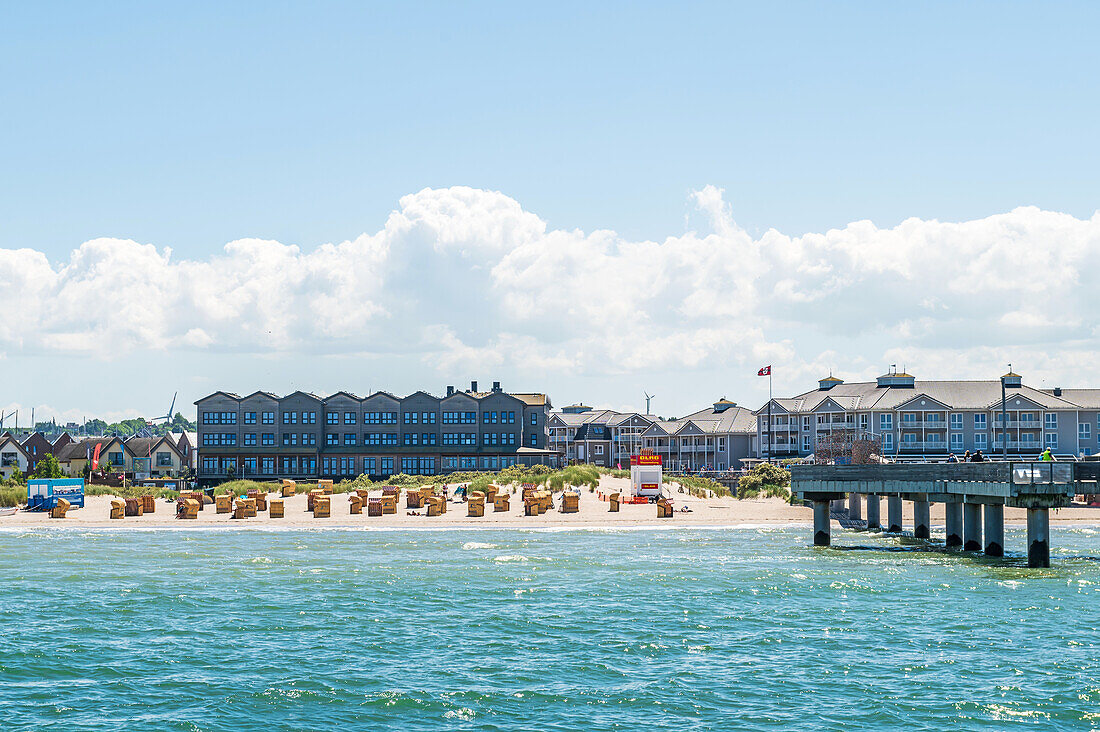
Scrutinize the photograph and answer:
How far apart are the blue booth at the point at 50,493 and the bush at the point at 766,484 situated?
145 feet

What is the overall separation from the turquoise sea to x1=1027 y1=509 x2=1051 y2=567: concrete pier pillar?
693 mm

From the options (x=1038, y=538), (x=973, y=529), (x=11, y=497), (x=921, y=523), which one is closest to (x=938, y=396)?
(x=921, y=523)

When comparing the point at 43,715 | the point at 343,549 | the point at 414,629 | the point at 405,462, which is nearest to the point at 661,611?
the point at 414,629

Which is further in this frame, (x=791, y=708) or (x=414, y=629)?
(x=414, y=629)

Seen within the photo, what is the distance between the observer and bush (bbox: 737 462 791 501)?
77438mm

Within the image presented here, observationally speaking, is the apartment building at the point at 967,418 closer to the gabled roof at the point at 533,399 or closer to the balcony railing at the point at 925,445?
the balcony railing at the point at 925,445

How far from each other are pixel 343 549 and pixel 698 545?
50.6 ft

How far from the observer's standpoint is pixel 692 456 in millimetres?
128875

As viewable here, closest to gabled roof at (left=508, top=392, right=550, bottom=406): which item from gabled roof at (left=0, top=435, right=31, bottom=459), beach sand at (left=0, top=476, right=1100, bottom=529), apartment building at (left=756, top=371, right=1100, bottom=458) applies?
apartment building at (left=756, top=371, right=1100, bottom=458)

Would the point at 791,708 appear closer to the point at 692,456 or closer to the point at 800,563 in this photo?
the point at 800,563

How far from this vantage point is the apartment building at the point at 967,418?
10638cm

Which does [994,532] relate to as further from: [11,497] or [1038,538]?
[11,497]

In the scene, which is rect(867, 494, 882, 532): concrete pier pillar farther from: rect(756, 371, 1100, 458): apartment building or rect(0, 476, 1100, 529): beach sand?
rect(756, 371, 1100, 458): apartment building

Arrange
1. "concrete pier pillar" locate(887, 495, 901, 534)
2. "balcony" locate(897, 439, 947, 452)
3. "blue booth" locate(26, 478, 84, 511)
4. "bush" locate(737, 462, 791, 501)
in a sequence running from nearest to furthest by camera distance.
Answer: "concrete pier pillar" locate(887, 495, 901, 534), "blue booth" locate(26, 478, 84, 511), "bush" locate(737, 462, 791, 501), "balcony" locate(897, 439, 947, 452)
